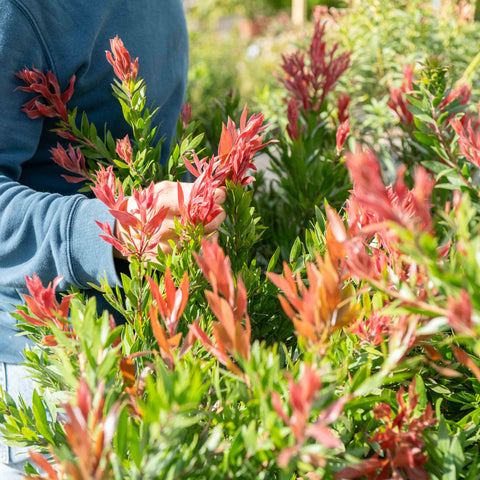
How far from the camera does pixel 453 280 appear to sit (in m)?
0.46

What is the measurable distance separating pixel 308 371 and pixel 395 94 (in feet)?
3.81

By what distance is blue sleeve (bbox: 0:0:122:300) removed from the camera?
906 millimetres

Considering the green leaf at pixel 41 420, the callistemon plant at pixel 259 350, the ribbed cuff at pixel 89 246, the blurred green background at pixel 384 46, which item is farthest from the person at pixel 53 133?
the blurred green background at pixel 384 46

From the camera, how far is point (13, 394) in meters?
1.18

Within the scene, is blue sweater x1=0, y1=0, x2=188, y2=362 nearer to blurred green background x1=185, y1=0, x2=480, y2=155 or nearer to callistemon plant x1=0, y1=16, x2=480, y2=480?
callistemon plant x1=0, y1=16, x2=480, y2=480

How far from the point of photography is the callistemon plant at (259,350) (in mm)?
479

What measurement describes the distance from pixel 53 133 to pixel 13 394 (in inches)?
25.3

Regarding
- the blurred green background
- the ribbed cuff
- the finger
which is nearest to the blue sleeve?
the ribbed cuff

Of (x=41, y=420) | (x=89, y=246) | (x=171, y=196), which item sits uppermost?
(x=171, y=196)

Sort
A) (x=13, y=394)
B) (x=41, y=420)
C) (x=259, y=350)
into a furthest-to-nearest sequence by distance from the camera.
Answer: (x=13, y=394) → (x=41, y=420) → (x=259, y=350)

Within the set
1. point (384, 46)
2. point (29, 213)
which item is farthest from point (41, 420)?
point (384, 46)

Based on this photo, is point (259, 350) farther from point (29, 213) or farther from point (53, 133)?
point (53, 133)

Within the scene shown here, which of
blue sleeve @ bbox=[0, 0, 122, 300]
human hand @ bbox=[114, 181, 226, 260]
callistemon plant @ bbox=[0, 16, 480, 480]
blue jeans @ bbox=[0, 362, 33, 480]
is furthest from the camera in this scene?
blue jeans @ bbox=[0, 362, 33, 480]

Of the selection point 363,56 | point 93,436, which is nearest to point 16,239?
point 93,436
